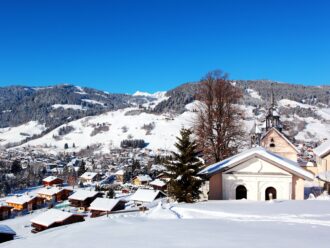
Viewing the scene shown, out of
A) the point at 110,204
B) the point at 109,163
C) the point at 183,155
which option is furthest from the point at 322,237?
the point at 109,163

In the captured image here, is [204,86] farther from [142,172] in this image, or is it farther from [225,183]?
[142,172]

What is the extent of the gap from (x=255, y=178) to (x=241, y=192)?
1.13 metres

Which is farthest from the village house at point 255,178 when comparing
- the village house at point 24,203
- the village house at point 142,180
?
the village house at point 142,180

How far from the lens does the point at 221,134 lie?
2395cm

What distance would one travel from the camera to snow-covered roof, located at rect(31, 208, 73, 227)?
42728mm

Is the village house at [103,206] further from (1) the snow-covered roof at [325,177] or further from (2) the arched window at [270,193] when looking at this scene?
(2) the arched window at [270,193]

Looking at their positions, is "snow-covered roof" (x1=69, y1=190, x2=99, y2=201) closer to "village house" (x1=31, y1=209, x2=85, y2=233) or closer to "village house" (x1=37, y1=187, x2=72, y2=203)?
"village house" (x1=37, y1=187, x2=72, y2=203)

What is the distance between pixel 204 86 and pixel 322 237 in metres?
16.8

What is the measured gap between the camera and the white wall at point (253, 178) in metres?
19.6

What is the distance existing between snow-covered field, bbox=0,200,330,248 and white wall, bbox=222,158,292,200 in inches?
198

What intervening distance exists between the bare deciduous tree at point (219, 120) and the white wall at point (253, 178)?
4.27 m

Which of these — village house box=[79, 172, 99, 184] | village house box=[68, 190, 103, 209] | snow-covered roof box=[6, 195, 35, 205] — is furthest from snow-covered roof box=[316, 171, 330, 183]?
village house box=[79, 172, 99, 184]

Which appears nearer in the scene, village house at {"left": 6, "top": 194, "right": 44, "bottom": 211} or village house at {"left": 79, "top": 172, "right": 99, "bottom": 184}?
village house at {"left": 6, "top": 194, "right": 44, "bottom": 211}

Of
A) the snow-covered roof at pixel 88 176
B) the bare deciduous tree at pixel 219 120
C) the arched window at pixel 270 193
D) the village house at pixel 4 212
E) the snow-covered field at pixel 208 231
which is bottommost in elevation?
the village house at pixel 4 212
